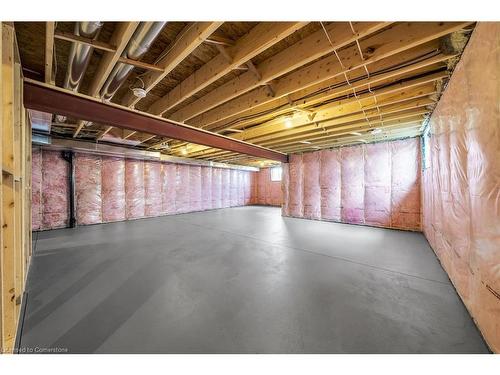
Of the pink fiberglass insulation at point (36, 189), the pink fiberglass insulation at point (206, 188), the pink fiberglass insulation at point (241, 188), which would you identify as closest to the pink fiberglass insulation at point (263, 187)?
the pink fiberglass insulation at point (241, 188)

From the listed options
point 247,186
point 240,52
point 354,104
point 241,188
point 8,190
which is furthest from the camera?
point 247,186

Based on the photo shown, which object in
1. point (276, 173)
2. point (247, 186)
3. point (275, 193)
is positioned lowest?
point (275, 193)

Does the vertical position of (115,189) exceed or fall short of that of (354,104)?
it falls short

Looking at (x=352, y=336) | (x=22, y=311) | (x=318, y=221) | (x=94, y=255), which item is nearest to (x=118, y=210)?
(x=94, y=255)

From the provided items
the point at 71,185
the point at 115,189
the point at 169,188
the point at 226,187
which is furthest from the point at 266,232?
the point at 226,187

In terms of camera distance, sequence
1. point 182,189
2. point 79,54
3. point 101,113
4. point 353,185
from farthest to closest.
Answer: point 182,189
point 353,185
point 101,113
point 79,54

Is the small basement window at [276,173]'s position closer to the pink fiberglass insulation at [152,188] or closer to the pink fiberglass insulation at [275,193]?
the pink fiberglass insulation at [275,193]

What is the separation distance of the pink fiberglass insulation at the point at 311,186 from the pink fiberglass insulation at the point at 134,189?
517 centimetres

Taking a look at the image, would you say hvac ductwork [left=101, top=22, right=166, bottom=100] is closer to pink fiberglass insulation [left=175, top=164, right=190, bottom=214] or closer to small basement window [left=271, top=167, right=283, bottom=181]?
pink fiberglass insulation [left=175, top=164, right=190, bottom=214]

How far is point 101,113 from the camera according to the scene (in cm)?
245

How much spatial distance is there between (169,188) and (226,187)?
2874 millimetres

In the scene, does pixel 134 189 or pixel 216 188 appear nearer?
pixel 134 189

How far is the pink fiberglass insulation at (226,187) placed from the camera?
898cm

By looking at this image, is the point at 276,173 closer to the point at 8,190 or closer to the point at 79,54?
the point at 79,54
